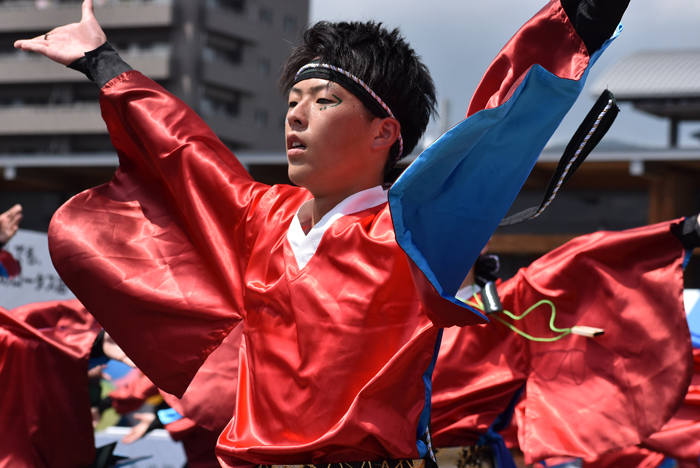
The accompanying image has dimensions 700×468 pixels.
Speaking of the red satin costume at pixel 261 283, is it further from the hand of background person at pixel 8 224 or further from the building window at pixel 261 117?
the building window at pixel 261 117

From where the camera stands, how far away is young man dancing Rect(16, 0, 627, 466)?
145 cm

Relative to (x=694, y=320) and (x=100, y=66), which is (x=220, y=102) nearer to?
(x=694, y=320)

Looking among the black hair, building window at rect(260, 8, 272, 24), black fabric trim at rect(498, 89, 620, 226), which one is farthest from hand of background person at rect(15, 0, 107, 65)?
building window at rect(260, 8, 272, 24)

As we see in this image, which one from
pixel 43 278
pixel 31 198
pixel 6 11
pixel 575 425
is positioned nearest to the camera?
pixel 575 425

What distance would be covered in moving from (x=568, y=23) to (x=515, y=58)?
10 cm

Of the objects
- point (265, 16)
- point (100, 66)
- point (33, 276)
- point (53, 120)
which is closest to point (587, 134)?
point (100, 66)

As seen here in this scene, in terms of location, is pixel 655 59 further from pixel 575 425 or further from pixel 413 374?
pixel 413 374

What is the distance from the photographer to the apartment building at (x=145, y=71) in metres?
32.6

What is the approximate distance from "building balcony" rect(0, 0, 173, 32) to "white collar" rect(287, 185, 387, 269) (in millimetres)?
31993

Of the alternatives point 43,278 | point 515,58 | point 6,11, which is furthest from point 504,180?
point 6,11

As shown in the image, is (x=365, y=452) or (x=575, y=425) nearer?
(x=365, y=452)

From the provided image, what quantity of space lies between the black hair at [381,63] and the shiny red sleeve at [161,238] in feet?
1.03

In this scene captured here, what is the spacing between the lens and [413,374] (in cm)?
167

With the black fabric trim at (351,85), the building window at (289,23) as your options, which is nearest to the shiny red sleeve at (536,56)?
the black fabric trim at (351,85)
